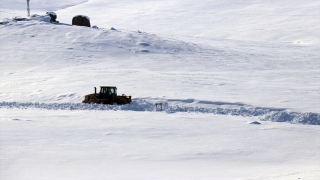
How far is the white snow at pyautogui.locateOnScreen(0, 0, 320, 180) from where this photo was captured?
15047mm

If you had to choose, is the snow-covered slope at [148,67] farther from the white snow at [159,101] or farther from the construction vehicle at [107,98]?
the construction vehicle at [107,98]

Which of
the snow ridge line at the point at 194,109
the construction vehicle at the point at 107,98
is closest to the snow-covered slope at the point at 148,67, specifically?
the snow ridge line at the point at 194,109

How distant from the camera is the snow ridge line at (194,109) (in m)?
22.1

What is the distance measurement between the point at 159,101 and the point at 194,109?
2.11 metres

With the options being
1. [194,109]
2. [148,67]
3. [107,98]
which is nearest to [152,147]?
[194,109]

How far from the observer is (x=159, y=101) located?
83.6 feet

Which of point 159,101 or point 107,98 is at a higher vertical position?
point 107,98

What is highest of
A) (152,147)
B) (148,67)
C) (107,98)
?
(148,67)

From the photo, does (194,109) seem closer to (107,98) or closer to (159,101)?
(159,101)

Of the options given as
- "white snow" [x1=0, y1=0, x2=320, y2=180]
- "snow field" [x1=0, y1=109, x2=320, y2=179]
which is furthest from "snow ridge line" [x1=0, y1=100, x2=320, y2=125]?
"snow field" [x1=0, y1=109, x2=320, y2=179]

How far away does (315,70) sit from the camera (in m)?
35.7

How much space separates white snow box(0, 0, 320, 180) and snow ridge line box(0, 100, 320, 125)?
51mm

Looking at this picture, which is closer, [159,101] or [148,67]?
[159,101]

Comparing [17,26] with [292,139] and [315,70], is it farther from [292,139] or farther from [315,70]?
[292,139]
